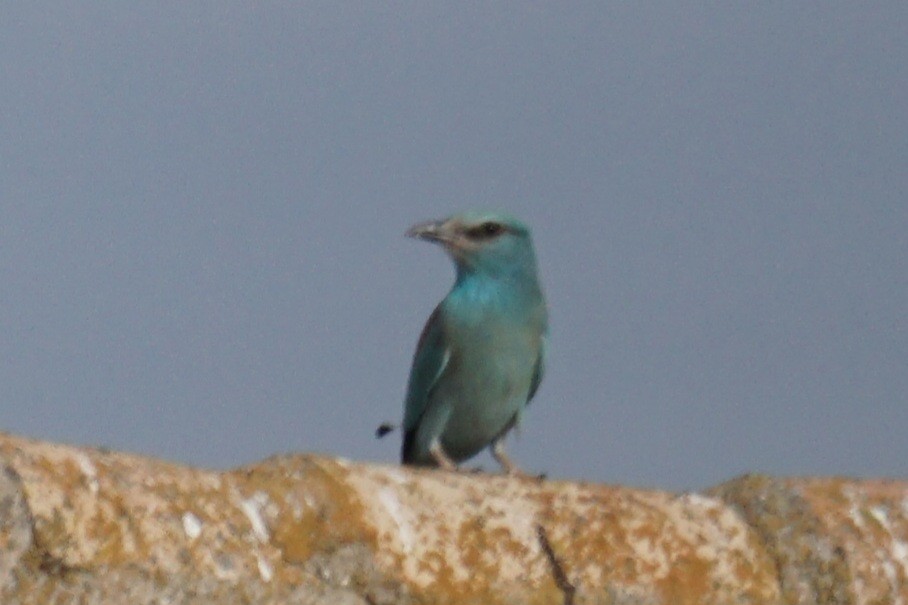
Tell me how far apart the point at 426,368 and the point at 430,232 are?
27.1 inches

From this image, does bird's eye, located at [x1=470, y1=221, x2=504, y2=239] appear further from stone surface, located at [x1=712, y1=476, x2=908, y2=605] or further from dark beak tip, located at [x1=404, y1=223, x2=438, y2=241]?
stone surface, located at [x1=712, y1=476, x2=908, y2=605]

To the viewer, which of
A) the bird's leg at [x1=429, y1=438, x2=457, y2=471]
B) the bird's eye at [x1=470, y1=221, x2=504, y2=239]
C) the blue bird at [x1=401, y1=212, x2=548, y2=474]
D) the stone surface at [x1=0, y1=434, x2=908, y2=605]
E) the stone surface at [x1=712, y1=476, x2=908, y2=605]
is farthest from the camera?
the bird's eye at [x1=470, y1=221, x2=504, y2=239]

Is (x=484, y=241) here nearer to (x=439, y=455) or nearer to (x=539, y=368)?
(x=539, y=368)

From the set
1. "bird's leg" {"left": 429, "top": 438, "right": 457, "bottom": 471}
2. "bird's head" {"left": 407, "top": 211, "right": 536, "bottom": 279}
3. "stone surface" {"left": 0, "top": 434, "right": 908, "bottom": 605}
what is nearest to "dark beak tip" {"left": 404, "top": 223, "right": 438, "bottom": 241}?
"bird's head" {"left": 407, "top": 211, "right": 536, "bottom": 279}

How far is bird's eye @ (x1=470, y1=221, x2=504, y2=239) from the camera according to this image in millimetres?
9352

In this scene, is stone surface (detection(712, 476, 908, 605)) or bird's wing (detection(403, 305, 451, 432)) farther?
bird's wing (detection(403, 305, 451, 432))

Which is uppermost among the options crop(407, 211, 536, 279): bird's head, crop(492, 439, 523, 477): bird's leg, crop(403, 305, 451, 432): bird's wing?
crop(407, 211, 536, 279): bird's head

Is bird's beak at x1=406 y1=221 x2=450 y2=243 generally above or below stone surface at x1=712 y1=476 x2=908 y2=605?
above

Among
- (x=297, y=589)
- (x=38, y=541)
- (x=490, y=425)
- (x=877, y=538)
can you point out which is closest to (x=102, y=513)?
(x=38, y=541)

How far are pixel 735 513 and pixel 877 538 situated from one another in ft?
1.28

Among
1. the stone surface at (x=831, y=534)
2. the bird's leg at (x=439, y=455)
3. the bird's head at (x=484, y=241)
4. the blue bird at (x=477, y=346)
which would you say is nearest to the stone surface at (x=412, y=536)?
the stone surface at (x=831, y=534)

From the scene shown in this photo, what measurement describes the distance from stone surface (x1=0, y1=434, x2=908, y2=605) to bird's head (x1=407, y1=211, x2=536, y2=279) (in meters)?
4.16

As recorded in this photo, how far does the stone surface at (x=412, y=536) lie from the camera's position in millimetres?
4074

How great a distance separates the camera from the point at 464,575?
461cm
